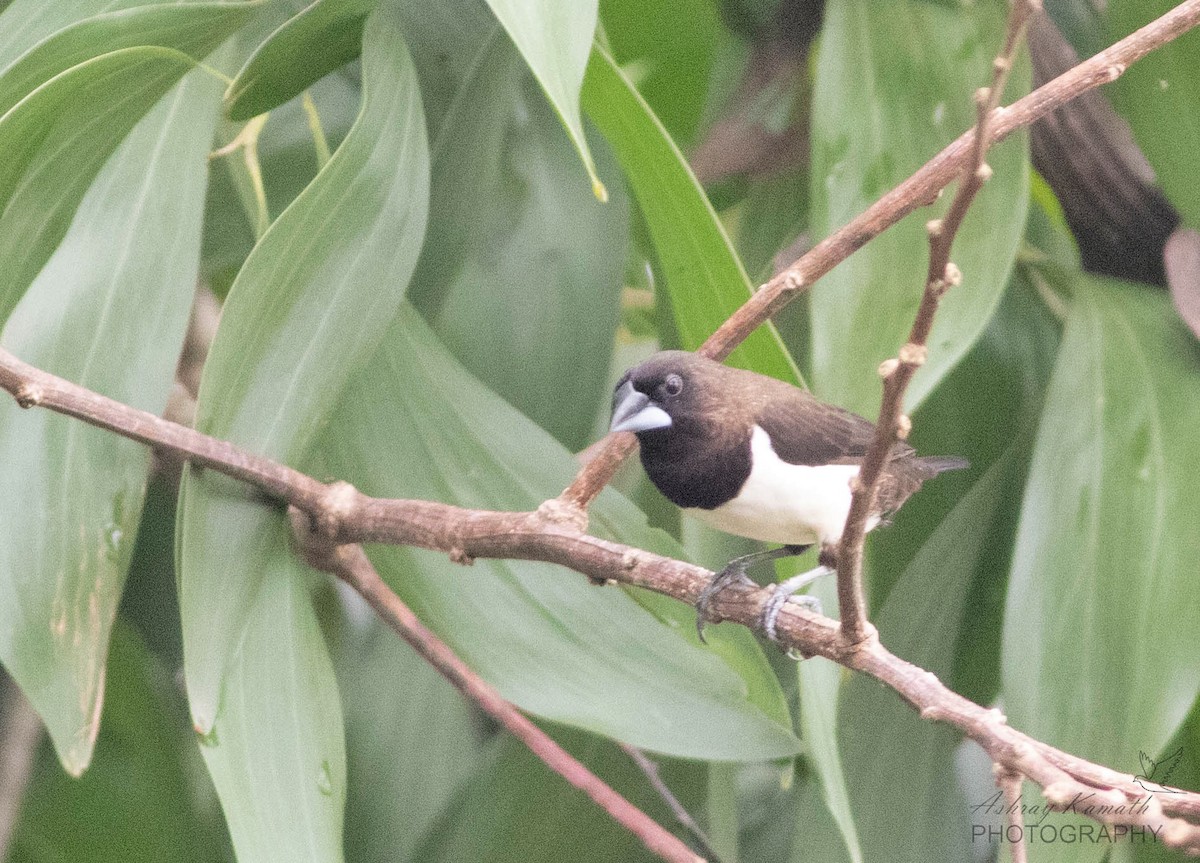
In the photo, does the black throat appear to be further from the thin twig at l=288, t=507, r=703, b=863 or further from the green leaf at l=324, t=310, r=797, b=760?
the thin twig at l=288, t=507, r=703, b=863

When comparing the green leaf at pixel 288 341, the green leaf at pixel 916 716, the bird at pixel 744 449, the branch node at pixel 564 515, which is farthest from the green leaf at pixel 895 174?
the green leaf at pixel 288 341

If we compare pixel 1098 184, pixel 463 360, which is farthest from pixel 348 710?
pixel 1098 184

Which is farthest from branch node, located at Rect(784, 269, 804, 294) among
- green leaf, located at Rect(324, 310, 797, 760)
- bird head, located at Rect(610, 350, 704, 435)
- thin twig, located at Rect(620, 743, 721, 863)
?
thin twig, located at Rect(620, 743, 721, 863)

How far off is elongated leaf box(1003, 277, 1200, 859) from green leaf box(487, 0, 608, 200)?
3.09ft

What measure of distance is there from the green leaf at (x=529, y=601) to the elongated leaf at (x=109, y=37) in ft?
1.68

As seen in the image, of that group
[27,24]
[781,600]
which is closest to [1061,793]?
[781,600]

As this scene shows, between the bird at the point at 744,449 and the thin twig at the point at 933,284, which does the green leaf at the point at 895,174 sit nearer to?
the bird at the point at 744,449

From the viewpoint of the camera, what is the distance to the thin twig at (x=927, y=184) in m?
1.65

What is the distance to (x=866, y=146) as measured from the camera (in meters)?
2.10

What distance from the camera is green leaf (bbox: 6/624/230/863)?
242cm

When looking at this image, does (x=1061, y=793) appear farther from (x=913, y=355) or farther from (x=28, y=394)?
(x=28, y=394)

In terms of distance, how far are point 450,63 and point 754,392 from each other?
2.71ft

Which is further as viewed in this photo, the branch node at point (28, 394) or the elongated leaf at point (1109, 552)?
the elongated leaf at point (1109, 552)

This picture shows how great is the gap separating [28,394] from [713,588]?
851mm
